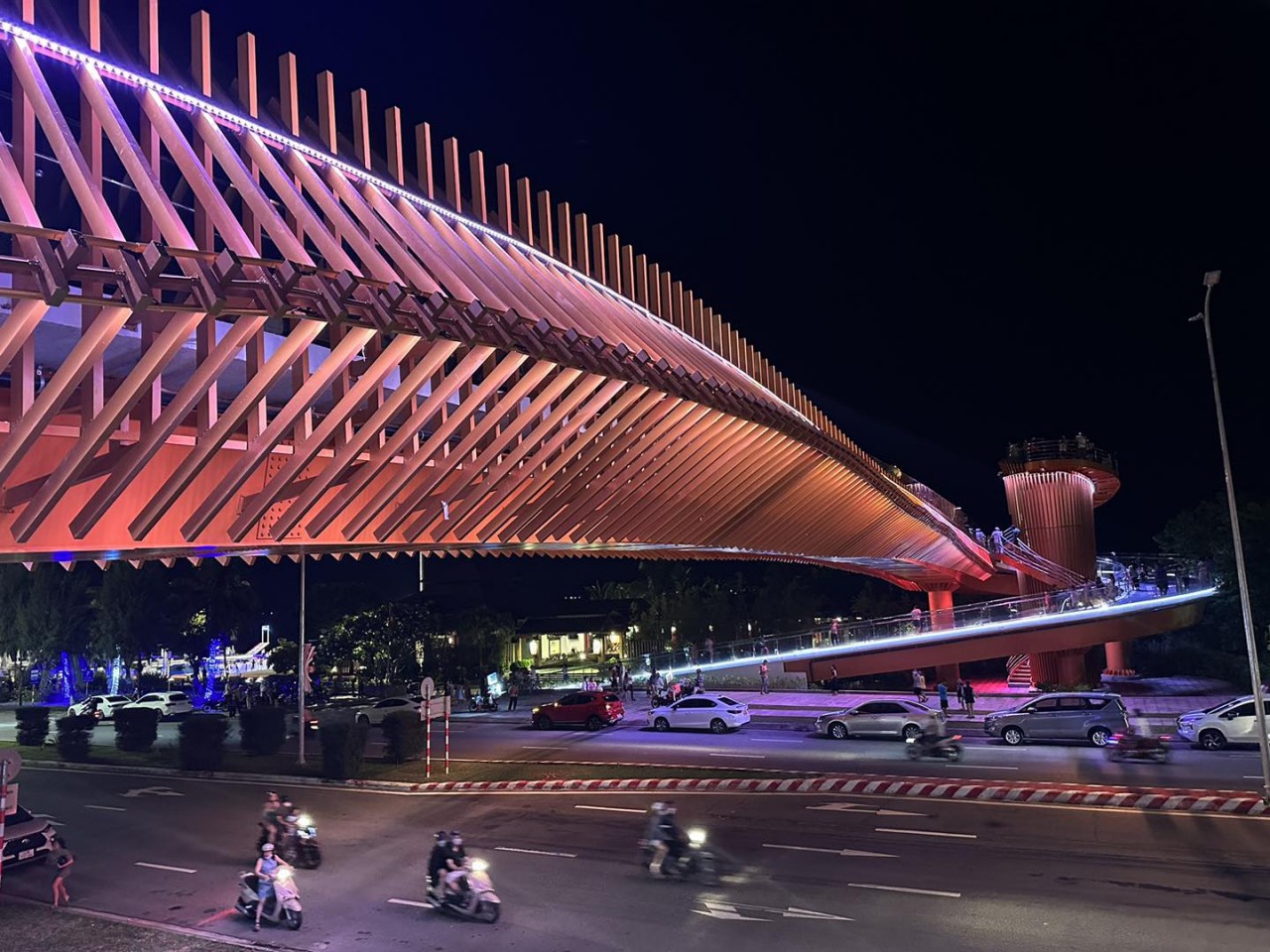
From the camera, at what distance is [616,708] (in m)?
32.7

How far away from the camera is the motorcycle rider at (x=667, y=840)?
43.3 ft

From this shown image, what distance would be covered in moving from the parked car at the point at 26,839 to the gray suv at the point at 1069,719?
22364 millimetres

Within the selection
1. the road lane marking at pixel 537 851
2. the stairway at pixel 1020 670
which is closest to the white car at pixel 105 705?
the road lane marking at pixel 537 851

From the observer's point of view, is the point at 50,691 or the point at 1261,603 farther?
the point at 50,691

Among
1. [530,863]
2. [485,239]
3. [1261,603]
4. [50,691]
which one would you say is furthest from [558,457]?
[50,691]

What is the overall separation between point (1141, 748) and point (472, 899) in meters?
16.7

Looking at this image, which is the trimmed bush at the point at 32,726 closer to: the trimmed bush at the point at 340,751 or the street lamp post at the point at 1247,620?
the trimmed bush at the point at 340,751

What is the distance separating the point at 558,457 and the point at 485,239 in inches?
174

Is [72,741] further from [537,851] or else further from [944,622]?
[944,622]

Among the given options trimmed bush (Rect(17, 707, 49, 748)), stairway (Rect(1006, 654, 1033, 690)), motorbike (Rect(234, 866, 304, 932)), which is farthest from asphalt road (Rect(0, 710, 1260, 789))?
stairway (Rect(1006, 654, 1033, 690))

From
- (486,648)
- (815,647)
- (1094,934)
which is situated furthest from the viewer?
(486,648)

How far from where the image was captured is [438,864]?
39.7ft

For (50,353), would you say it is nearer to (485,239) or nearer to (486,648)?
(485,239)

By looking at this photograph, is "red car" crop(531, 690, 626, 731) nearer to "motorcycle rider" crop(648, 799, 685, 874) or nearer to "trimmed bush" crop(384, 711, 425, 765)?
"trimmed bush" crop(384, 711, 425, 765)
